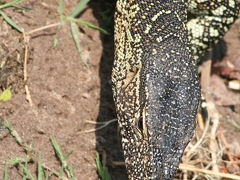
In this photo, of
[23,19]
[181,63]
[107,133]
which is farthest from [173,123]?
[23,19]

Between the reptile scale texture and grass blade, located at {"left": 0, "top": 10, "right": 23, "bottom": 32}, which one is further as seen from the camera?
grass blade, located at {"left": 0, "top": 10, "right": 23, "bottom": 32}

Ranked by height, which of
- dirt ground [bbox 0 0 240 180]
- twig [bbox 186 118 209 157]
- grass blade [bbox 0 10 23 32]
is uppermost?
grass blade [bbox 0 10 23 32]

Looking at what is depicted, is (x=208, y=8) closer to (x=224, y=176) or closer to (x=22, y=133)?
(x=224, y=176)

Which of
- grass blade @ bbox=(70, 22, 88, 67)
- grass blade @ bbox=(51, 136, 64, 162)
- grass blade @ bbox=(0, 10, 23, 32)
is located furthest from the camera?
grass blade @ bbox=(70, 22, 88, 67)

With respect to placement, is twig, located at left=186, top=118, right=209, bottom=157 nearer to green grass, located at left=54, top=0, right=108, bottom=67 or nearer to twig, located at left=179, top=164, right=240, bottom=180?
twig, located at left=179, top=164, right=240, bottom=180

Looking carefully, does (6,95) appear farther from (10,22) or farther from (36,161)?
(10,22)

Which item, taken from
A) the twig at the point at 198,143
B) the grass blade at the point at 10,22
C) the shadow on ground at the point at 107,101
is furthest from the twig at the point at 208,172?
the grass blade at the point at 10,22

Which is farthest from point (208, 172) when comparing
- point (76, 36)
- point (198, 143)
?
point (76, 36)

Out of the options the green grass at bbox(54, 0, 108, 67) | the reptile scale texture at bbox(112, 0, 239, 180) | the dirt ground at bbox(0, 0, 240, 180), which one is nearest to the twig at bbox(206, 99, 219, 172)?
the dirt ground at bbox(0, 0, 240, 180)
